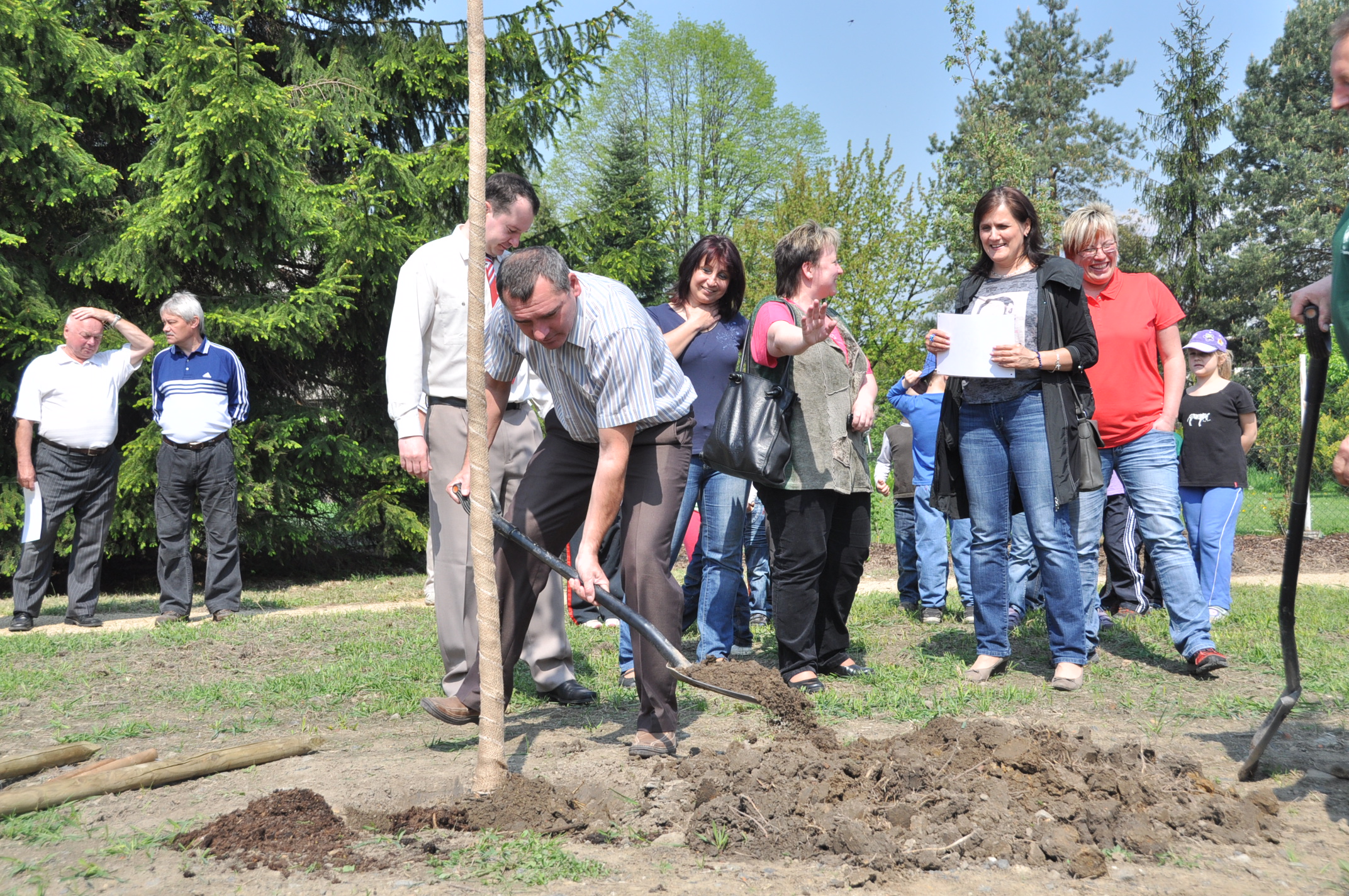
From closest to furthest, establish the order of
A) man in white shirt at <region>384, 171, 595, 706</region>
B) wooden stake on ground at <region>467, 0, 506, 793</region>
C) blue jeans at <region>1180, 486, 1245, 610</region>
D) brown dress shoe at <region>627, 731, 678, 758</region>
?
wooden stake on ground at <region>467, 0, 506, 793</region> < brown dress shoe at <region>627, 731, 678, 758</region> < man in white shirt at <region>384, 171, 595, 706</region> < blue jeans at <region>1180, 486, 1245, 610</region>

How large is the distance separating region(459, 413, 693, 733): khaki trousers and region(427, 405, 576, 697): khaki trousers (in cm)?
46

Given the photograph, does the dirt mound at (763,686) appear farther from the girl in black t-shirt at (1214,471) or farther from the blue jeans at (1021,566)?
the girl in black t-shirt at (1214,471)

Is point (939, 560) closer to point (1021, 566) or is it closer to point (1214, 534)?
point (1021, 566)

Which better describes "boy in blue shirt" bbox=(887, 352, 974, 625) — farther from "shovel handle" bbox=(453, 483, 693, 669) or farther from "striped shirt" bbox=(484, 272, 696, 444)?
"shovel handle" bbox=(453, 483, 693, 669)

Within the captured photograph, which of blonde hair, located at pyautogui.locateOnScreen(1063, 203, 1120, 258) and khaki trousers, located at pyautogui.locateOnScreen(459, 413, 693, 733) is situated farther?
blonde hair, located at pyautogui.locateOnScreen(1063, 203, 1120, 258)

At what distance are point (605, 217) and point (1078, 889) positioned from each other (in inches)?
420

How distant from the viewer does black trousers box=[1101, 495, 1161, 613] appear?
7297 millimetres

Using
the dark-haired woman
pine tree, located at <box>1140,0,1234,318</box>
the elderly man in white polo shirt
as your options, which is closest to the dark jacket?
the dark-haired woman

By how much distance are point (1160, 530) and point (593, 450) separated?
9.58 feet

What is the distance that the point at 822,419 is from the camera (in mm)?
4848

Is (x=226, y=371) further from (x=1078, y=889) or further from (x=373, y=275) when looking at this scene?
(x=1078, y=889)

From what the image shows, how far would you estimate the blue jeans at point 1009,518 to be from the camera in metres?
4.76

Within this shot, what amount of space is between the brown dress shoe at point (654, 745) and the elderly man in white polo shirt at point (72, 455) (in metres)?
5.26

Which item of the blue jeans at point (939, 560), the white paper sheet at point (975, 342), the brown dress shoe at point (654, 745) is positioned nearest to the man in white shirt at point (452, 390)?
the brown dress shoe at point (654, 745)
